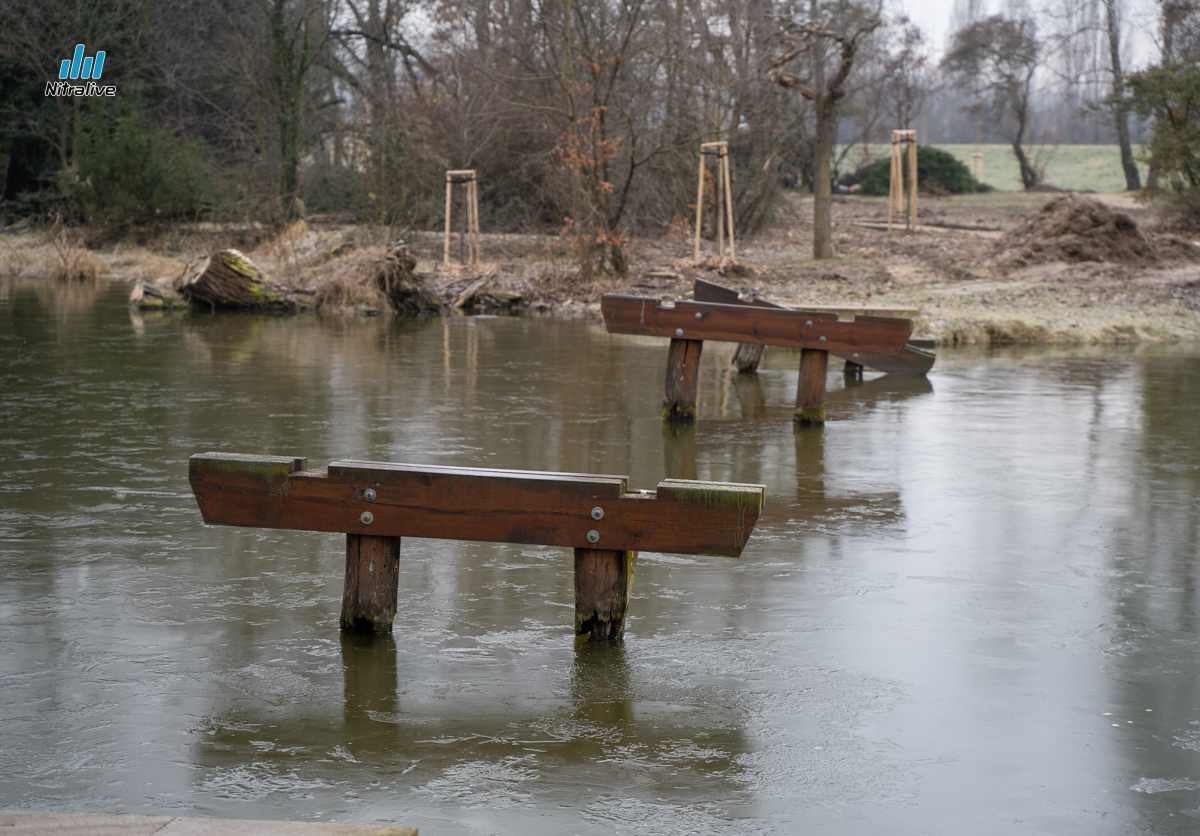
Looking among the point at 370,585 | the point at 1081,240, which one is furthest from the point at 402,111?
the point at 370,585

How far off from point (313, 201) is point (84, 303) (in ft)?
41.1

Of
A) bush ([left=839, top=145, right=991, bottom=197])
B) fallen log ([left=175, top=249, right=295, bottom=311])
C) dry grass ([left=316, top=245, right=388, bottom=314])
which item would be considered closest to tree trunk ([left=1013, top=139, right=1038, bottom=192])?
bush ([left=839, top=145, right=991, bottom=197])

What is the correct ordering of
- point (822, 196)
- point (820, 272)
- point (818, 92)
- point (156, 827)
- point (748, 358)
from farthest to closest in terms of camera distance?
point (818, 92)
point (822, 196)
point (820, 272)
point (748, 358)
point (156, 827)

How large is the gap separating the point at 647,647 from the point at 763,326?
5.03 meters

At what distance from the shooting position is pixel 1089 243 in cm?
2067

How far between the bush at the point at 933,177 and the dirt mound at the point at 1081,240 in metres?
16.7

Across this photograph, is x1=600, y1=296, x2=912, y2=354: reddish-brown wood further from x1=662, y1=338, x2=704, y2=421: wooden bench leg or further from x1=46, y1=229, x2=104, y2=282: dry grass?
x1=46, y1=229, x2=104, y2=282: dry grass

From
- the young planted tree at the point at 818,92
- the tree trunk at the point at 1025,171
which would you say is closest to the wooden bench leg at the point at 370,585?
the young planted tree at the point at 818,92

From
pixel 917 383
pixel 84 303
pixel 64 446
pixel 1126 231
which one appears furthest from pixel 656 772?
pixel 1126 231

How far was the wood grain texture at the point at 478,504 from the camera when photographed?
3955 mm

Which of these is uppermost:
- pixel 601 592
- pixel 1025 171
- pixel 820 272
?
pixel 1025 171

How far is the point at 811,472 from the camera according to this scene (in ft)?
24.3

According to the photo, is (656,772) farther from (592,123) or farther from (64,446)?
(592,123)

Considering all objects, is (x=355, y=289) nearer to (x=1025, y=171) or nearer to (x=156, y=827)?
(x=156, y=827)
